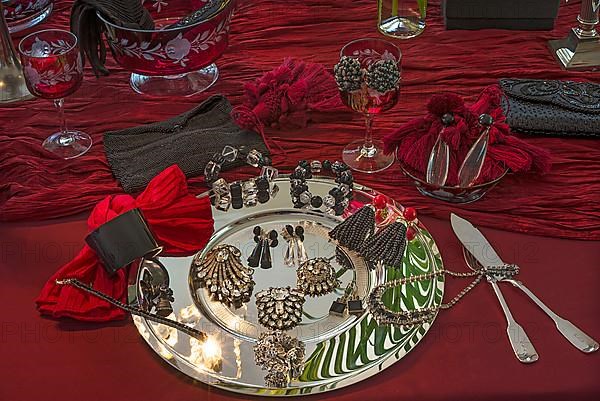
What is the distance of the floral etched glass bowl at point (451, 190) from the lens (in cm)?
104

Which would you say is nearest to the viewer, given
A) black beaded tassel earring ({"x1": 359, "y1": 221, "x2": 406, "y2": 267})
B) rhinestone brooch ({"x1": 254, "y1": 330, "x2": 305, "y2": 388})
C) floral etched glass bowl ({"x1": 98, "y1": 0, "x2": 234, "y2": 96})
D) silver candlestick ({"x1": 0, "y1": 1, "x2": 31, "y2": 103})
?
rhinestone brooch ({"x1": 254, "y1": 330, "x2": 305, "y2": 388})

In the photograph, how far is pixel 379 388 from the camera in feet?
2.79

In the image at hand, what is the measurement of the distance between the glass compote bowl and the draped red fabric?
21 mm

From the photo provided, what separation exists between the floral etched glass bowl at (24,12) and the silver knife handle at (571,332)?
0.96 meters

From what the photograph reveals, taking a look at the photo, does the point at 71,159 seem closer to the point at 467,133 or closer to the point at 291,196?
the point at 291,196

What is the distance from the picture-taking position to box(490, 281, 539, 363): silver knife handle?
87 centimetres

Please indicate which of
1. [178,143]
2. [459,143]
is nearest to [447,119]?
[459,143]

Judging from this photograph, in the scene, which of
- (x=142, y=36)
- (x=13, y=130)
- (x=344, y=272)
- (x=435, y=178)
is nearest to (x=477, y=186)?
(x=435, y=178)

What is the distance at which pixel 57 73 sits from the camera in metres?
1.12

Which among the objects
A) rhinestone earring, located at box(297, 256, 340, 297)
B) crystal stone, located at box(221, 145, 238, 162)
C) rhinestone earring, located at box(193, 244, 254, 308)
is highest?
crystal stone, located at box(221, 145, 238, 162)

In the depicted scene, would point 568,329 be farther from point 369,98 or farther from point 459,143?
point 369,98

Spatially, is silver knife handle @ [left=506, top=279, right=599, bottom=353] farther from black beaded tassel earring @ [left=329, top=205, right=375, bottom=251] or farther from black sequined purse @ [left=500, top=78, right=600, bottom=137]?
black sequined purse @ [left=500, top=78, right=600, bottom=137]

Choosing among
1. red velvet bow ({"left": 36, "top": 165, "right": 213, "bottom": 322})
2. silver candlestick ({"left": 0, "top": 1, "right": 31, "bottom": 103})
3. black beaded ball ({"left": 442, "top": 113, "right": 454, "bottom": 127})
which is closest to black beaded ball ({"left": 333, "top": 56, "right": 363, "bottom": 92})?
black beaded ball ({"left": 442, "top": 113, "right": 454, "bottom": 127})

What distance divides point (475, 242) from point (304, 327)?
236 mm
